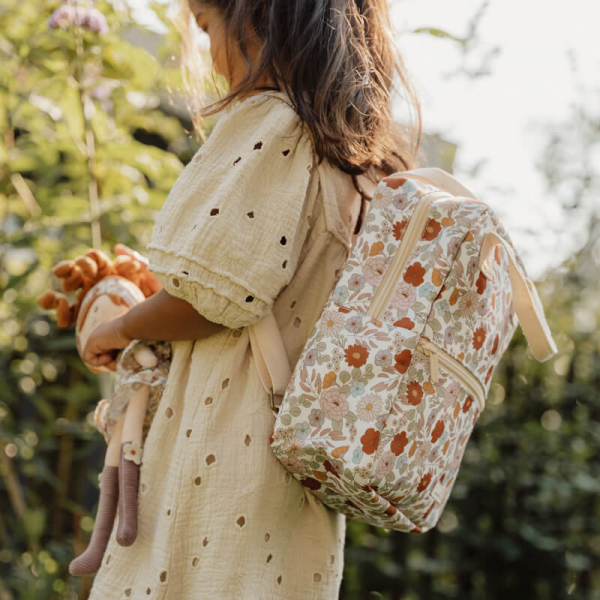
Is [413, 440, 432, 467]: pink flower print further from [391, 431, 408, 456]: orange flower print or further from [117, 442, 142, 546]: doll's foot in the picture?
[117, 442, 142, 546]: doll's foot

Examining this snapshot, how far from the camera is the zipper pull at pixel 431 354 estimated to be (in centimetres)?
99

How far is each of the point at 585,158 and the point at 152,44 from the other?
1852 mm

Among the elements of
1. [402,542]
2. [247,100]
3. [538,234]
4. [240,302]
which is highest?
[247,100]

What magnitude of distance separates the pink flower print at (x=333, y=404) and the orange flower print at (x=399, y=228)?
0.81ft

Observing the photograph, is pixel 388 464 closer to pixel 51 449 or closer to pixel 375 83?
pixel 375 83

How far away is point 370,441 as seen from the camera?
95 centimetres

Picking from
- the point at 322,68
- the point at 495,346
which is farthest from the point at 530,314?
the point at 322,68

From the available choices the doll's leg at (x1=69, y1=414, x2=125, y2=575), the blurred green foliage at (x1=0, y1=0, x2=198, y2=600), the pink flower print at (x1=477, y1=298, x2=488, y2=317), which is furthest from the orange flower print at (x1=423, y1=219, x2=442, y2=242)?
the blurred green foliage at (x1=0, y1=0, x2=198, y2=600)

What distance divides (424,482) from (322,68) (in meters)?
0.64

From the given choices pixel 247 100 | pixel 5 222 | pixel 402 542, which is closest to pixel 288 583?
pixel 247 100

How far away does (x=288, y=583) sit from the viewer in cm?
108

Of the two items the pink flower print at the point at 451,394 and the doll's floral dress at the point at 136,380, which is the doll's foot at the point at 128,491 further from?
the pink flower print at the point at 451,394

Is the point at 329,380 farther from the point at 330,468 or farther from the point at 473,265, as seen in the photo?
the point at 473,265

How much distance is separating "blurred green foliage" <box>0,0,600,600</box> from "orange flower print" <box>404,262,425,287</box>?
633mm
